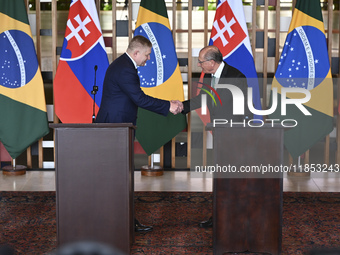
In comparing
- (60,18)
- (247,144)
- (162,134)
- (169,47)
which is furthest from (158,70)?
(60,18)

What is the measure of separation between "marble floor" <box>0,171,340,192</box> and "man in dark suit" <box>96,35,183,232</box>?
158cm

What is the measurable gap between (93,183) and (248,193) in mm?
1009

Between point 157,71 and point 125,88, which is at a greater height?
point 157,71

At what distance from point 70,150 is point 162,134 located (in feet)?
9.20

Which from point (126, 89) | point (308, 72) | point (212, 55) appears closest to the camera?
point (126, 89)

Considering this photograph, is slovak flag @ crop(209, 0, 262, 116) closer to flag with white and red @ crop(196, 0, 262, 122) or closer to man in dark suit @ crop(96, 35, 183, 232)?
flag with white and red @ crop(196, 0, 262, 122)

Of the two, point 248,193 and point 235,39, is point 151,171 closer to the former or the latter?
point 235,39

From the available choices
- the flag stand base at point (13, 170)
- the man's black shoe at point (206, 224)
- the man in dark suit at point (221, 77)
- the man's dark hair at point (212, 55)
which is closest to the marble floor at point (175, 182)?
the flag stand base at point (13, 170)

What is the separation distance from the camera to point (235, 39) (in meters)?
5.39

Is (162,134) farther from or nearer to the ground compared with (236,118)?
nearer to the ground

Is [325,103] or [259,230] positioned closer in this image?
[259,230]

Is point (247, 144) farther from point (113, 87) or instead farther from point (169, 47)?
point (169, 47)

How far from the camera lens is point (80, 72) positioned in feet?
17.7

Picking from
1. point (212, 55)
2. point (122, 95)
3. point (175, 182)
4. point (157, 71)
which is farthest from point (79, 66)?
point (212, 55)
